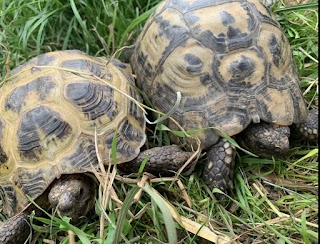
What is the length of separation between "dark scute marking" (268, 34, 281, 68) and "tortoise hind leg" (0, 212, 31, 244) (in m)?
1.17

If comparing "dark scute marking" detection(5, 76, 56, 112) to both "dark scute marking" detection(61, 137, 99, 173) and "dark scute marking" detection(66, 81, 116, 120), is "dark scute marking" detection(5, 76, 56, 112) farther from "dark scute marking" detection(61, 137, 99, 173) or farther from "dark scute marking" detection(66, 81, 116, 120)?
"dark scute marking" detection(61, 137, 99, 173)

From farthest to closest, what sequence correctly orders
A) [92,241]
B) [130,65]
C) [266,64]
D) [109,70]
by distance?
1. [130,65]
2. [109,70]
3. [266,64]
4. [92,241]

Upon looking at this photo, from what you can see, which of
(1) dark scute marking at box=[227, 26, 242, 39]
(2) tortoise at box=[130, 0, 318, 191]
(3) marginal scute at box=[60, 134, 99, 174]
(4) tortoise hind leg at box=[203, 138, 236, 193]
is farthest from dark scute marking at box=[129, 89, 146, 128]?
(1) dark scute marking at box=[227, 26, 242, 39]

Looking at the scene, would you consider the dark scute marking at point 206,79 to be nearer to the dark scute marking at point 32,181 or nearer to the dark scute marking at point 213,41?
the dark scute marking at point 213,41

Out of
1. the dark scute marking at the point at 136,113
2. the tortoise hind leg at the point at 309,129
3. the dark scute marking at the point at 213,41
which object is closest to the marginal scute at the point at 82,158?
the dark scute marking at the point at 136,113

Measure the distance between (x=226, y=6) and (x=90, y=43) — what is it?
0.83 meters

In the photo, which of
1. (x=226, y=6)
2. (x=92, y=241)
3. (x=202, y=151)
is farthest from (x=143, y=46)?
(x=92, y=241)

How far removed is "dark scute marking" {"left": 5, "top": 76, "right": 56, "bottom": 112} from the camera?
6.87 feet

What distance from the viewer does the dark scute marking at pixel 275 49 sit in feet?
6.82

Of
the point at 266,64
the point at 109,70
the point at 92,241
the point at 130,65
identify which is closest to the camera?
the point at 92,241

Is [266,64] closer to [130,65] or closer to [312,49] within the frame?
[312,49]

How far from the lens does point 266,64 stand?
2.05 metres

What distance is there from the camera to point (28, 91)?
212cm

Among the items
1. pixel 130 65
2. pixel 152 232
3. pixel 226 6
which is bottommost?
pixel 152 232
